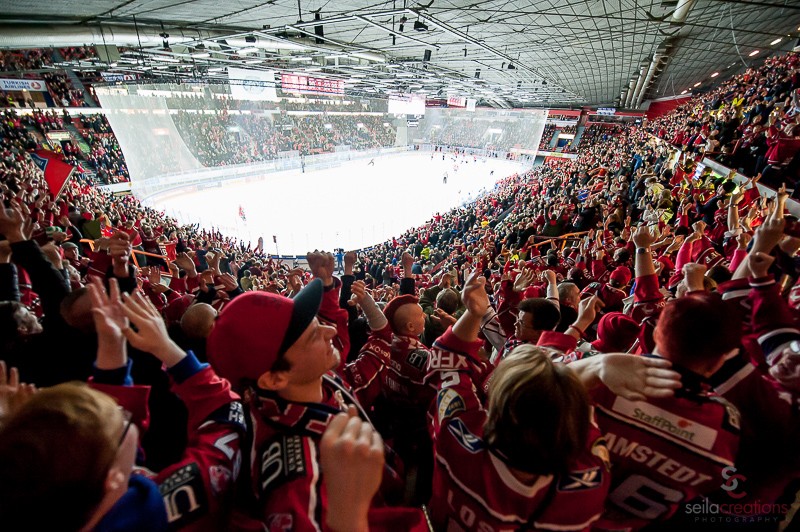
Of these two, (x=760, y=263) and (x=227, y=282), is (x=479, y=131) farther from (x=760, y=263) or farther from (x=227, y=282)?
(x=760, y=263)

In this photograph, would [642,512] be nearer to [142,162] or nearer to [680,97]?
[142,162]

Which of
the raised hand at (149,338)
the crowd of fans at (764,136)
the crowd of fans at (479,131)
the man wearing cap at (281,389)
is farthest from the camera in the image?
the crowd of fans at (479,131)

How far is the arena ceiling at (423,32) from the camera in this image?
7418 mm

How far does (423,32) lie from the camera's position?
10570mm

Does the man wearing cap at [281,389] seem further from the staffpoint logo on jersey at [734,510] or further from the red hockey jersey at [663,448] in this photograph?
the staffpoint logo on jersey at [734,510]

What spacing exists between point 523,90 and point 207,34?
74.5 ft

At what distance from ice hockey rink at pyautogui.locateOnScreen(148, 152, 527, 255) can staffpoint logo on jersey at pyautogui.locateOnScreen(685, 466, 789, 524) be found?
13735 millimetres

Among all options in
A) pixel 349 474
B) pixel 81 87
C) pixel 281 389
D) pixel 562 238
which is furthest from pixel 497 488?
pixel 81 87

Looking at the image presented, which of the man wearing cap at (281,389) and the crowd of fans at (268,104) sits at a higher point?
the crowd of fans at (268,104)

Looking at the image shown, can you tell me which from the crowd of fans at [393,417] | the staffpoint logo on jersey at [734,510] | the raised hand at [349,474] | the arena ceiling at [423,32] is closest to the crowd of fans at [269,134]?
the arena ceiling at [423,32]

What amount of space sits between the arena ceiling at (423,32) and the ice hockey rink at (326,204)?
20.3ft

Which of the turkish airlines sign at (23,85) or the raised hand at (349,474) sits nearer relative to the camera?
the raised hand at (349,474)

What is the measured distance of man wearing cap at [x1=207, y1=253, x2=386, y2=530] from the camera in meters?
0.81

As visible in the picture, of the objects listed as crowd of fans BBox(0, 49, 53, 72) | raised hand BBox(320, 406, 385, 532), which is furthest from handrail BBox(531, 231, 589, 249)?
crowd of fans BBox(0, 49, 53, 72)
